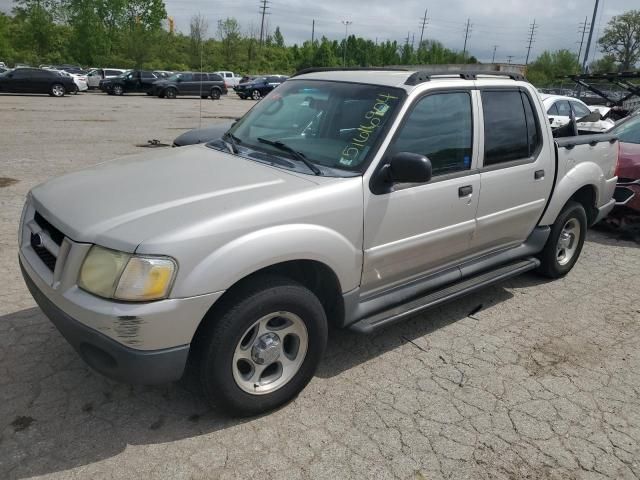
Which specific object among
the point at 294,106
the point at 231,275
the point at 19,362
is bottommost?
the point at 19,362

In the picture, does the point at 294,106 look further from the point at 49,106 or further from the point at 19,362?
the point at 49,106

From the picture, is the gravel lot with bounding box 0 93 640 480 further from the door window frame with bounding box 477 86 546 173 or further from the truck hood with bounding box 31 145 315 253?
the door window frame with bounding box 477 86 546 173

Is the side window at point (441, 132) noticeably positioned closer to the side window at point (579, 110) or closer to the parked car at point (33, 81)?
the side window at point (579, 110)

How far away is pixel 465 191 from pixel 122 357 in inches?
98.9

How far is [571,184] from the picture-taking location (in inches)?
190

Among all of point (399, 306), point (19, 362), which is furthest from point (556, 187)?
point (19, 362)

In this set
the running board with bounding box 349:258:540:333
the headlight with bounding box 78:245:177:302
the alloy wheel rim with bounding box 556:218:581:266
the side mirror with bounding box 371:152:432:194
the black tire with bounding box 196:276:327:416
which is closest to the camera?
the headlight with bounding box 78:245:177:302

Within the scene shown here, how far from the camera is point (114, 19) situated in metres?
66.3

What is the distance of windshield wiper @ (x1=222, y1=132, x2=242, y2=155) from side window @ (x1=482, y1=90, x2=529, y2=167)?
6.08 ft

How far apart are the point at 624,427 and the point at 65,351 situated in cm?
356

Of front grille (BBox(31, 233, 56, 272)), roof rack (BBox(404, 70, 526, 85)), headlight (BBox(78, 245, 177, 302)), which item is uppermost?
roof rack (BBox(404, 70, 526, 85))

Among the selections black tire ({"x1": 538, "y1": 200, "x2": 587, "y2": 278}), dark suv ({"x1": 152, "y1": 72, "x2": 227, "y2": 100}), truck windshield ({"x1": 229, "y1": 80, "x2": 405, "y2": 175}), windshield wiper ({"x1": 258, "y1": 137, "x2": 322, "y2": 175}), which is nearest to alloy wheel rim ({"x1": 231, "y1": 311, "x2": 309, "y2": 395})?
windshield wiper ({"x1": 258, "y1": 137, "x2": 322, "y2": 175})

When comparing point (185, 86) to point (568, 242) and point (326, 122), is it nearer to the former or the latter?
point (568, 242)

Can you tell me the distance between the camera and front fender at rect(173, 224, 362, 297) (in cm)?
251
